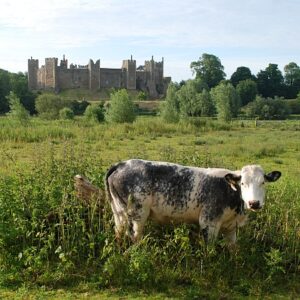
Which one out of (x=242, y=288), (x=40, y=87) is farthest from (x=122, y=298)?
(x=40, y=87)

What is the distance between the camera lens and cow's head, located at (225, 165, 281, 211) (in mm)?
6422

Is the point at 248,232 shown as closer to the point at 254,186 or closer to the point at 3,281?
the point at 254,186

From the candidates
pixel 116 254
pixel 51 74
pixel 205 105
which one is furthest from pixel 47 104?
pixel 116 254

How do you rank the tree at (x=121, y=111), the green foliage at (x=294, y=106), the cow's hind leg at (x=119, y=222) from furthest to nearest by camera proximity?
1. the green foliage at (x=294, y=106)
2. the tree at (x=121, y=111)
3. the cow's hind leg at (x=119, y=222)

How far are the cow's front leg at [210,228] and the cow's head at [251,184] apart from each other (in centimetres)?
57

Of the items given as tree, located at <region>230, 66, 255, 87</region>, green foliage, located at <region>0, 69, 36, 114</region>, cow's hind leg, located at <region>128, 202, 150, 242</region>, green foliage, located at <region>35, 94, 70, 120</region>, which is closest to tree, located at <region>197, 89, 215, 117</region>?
green foliage, located at <region>35, 94, 70, 120</region>

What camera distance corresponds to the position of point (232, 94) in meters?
→ 73.4

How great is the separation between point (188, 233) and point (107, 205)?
147 cm

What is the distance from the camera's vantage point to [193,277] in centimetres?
668

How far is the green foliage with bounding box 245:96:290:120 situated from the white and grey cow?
2835 inches

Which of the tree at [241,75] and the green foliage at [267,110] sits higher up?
the tree at [241,75]

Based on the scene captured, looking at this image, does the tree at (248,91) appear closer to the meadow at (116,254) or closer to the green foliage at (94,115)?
the green foliage at (94,115)

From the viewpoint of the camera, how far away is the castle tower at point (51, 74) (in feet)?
412

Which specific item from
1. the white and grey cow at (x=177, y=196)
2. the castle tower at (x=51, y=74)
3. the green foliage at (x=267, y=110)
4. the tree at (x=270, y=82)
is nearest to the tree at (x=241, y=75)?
the tree at (x=270, y=82)
